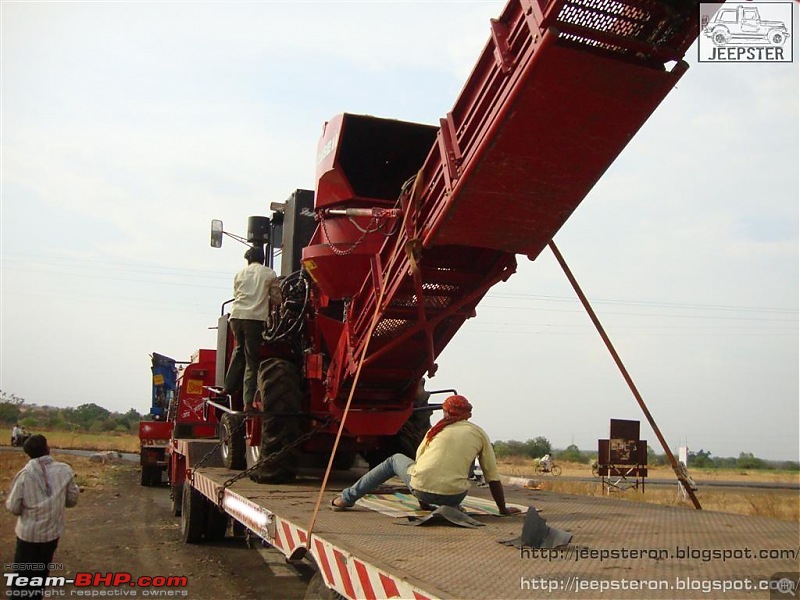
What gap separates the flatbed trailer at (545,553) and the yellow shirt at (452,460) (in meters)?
0.31

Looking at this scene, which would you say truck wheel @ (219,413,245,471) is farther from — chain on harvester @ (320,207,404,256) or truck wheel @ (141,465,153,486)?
truck wheel @ (141,465,153,486)

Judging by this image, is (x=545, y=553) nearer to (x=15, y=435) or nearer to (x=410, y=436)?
(x=410, y=436)

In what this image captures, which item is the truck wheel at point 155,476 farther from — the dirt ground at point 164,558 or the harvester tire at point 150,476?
the dirt ground at point 164,558

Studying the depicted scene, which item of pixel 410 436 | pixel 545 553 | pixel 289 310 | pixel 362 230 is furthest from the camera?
pixel 410 436

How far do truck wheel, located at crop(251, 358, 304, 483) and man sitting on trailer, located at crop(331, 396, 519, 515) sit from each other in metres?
2.32

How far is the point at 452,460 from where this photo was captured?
5027 millimetres

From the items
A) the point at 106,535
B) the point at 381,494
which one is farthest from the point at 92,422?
the point at 381,494

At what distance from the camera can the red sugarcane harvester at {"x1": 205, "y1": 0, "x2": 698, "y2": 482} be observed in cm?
429

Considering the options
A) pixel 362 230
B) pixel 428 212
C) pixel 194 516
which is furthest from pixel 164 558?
pixel 428 212

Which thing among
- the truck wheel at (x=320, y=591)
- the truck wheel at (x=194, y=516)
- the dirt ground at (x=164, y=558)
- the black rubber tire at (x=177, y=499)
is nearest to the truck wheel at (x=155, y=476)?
the dirt ground at (x=164, y=558)

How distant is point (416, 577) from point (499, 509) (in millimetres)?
2370

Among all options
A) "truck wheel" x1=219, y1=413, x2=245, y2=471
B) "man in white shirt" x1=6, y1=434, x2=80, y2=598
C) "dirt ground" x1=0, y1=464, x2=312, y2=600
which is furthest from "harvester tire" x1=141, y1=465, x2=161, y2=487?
"man in white shirt" x1=6, y1=434, x2=80, y2=598

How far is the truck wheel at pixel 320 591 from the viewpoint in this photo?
3787mm

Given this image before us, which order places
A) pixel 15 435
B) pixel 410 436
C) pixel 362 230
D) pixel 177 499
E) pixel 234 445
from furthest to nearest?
pixel 15 435, pixel 177 499, pixel 234 445, pixel 410 436, pixel 362 230
